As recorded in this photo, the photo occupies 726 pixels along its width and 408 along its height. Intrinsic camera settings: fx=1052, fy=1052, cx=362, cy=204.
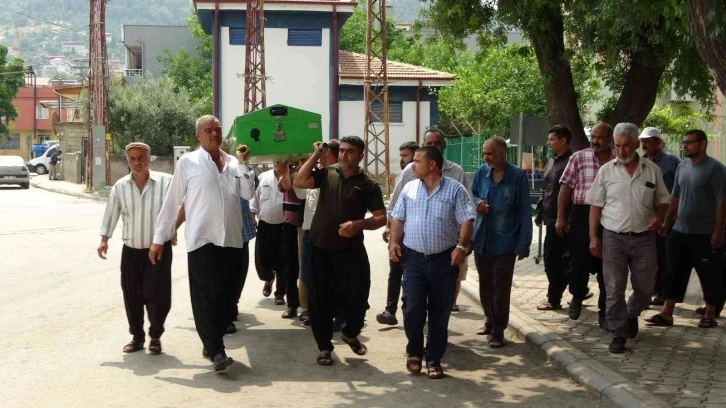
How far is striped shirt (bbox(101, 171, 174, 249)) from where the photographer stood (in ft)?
29.0

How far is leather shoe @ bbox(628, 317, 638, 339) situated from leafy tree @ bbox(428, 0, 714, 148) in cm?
387

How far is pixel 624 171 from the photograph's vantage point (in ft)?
29.1

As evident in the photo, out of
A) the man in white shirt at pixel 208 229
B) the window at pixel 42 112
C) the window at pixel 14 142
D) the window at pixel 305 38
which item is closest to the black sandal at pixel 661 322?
the man in white shirt at pixel 208 229

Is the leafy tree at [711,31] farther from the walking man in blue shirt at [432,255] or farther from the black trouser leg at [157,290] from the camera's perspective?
the black trouser leg at [157,290]

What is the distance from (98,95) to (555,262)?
98.6 ft

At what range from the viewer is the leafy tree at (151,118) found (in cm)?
5038

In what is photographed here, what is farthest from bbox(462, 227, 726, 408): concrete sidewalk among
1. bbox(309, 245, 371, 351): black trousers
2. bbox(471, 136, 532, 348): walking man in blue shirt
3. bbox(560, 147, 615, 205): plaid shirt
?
bbox(309, 245, 371, 351): black trousers

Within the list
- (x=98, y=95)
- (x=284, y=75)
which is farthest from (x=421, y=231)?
(x=284, y=75)

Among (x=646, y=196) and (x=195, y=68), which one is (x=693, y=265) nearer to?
(x=646, y=196)

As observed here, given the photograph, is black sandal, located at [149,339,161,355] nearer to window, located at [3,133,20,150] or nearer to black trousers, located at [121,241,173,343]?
black trousers, located at [121,241,173,343]

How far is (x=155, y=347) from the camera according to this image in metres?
8.84

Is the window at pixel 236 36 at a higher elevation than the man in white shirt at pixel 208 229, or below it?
higher

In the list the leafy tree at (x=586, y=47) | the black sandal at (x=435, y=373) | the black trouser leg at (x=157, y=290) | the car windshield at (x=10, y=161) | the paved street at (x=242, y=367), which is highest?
the leafy tree at (x=586, y=47)

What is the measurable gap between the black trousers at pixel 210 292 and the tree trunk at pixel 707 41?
384 centimetres
